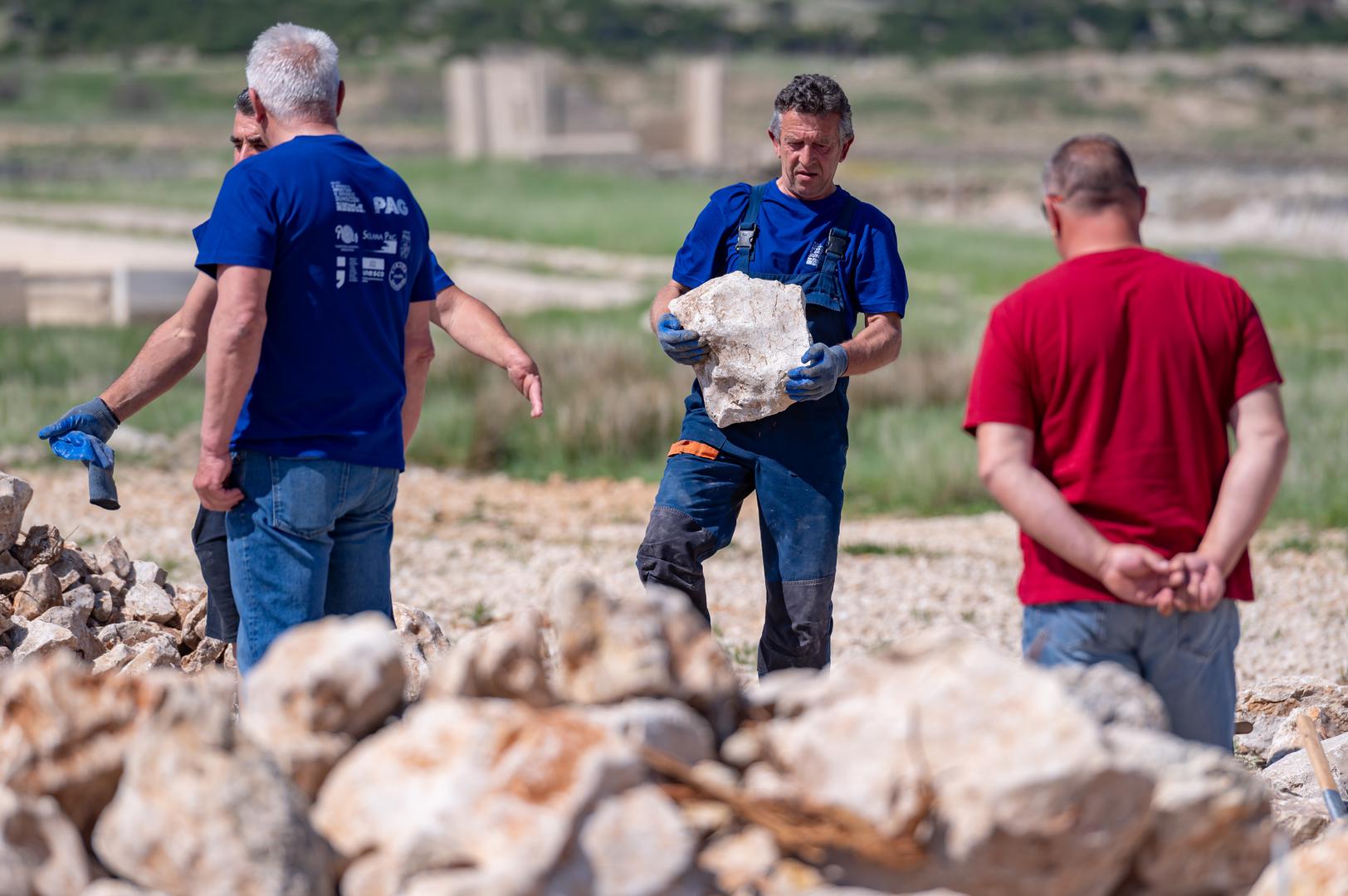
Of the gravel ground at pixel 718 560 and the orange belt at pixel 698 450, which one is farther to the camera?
the gravel ground at pixel 718 560

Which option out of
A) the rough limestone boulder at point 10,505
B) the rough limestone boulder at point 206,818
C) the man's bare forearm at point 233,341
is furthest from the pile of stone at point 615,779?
the rough limestone boulder at point 10,505

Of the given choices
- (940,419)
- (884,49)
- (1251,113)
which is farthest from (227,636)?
(884,49)

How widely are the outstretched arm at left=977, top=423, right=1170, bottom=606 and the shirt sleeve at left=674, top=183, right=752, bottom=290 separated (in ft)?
5.54

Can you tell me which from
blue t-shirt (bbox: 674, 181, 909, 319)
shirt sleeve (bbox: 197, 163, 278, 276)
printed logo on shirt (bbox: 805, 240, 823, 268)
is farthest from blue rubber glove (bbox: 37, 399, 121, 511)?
printed logo on shirt (bbox: 805, 240, 823, 268)

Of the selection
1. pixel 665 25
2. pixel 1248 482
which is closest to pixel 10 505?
pixel 1248 482

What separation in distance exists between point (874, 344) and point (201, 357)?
1815mm

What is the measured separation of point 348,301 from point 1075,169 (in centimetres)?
170

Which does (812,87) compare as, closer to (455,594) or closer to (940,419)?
(455,594)

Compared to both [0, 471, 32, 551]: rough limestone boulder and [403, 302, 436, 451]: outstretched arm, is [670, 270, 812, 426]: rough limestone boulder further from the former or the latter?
[0, 471, 32, 551]: rough limestone boulder

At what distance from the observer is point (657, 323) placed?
4.70m

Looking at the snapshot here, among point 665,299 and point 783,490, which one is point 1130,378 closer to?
point 783,490

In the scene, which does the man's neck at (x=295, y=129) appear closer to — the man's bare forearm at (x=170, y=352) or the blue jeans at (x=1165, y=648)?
the man's bare forearm at (x=170, y=352)

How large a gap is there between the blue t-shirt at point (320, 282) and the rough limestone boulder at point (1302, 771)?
2631 mm

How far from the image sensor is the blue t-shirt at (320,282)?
3.74m
